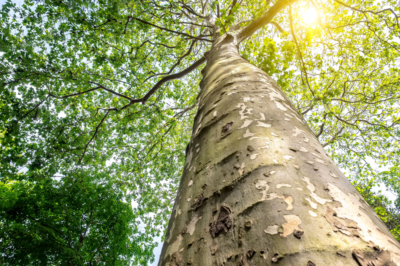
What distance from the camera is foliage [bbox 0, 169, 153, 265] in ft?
17.9

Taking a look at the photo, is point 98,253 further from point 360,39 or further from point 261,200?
point 360,39

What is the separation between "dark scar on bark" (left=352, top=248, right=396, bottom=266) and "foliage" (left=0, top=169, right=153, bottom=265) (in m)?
6.86

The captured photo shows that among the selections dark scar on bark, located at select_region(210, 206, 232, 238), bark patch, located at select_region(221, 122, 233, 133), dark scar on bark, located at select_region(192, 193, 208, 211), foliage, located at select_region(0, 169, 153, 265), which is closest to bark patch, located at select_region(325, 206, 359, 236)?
dark scar on bark, located at select_region(210, 206, 232, 238)

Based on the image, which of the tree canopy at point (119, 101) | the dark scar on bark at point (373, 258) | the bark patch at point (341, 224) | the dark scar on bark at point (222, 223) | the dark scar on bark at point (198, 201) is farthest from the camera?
the tree canopy at point (119, 101)

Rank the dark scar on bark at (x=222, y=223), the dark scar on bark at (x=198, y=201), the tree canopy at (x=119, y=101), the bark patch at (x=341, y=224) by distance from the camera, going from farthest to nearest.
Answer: the tree canopy at (x=119, y=101) < the dark scar on bark at (x=198, y=201) < the dark scar on bark at (x=222, y=223) < the bark patch at (x=341, y=224)

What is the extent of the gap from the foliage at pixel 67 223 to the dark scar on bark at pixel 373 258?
6.86 m

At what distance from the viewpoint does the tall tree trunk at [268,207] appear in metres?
0.54

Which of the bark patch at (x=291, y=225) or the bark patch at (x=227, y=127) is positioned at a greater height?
the bark patch at (x=227, y=127)

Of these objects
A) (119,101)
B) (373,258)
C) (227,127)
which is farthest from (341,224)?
(119,101)

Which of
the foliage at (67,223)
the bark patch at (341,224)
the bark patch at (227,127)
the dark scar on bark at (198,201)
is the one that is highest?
the foliage at (67,223)

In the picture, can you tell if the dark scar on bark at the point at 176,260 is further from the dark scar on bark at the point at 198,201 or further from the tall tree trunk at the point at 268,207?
the dark scar on bark at the point at 198,201

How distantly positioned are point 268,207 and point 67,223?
779cm

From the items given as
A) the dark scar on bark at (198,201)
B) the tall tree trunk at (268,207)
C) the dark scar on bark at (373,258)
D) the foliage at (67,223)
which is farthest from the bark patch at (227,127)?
the foliage at (67,223)

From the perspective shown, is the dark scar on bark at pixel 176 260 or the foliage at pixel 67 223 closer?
the dark scar on bark at pixel 176 260
